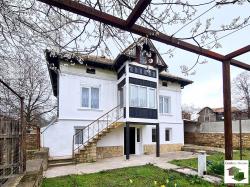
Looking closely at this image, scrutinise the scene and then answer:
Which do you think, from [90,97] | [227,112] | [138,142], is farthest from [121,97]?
[227,112]

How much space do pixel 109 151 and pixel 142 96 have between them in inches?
167

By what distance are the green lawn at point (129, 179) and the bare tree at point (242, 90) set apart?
124 feet

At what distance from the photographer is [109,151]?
16.8m

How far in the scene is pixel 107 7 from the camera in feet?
15.0

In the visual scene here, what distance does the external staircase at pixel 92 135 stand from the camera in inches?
583

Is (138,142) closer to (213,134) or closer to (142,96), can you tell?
(142,96)

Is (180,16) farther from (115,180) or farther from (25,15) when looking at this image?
(115,180)

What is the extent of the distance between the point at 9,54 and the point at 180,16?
5138 millimetres

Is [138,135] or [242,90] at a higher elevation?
[242,90]

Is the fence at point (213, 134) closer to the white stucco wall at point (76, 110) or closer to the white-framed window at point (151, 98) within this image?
the white stucco wall at point (76, 110)

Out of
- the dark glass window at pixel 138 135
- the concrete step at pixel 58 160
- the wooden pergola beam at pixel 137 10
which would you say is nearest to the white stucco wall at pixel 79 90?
the concrete step at pixel 58 160

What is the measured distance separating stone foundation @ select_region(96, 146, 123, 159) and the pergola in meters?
13.5

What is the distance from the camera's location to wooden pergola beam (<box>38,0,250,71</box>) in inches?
109

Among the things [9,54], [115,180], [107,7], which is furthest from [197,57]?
[115,180]
